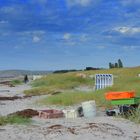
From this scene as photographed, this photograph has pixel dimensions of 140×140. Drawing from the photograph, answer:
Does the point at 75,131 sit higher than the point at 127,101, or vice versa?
the point at 127,101

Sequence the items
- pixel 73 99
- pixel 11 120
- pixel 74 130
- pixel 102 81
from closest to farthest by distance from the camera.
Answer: pixel 74 130
pixel 11 120
pixel 73 99
pixel 102 81

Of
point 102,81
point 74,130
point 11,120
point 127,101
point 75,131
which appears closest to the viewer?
point 75,131

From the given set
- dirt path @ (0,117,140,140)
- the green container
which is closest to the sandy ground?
dirt path @ (0,117,140,140)

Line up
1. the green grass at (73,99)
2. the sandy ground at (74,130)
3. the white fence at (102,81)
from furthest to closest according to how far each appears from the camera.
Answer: the white fence at (102,81), the green grass at (73,99), the sandy ground at (74,130)

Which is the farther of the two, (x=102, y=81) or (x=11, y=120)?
(x=102, y=81)

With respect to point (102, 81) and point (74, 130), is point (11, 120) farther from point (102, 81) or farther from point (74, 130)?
point (102, 81)

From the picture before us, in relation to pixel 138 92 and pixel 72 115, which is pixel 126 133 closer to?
pixel 72 115

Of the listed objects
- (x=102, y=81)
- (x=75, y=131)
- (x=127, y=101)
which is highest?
(x=102, y=81)

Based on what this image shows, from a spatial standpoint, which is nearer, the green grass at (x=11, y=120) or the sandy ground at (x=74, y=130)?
the sandy ground at (x=74, y=130)

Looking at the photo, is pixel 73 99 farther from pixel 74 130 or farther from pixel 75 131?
pixel 75 131

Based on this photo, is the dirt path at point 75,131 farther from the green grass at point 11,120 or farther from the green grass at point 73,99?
the green grass at point 73,99

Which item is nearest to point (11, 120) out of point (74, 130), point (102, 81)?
point (74, 130)

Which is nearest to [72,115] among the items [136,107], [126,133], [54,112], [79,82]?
[54,112]

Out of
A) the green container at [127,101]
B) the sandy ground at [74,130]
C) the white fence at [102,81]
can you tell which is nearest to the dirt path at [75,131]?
the sandy ground at [74,130]
